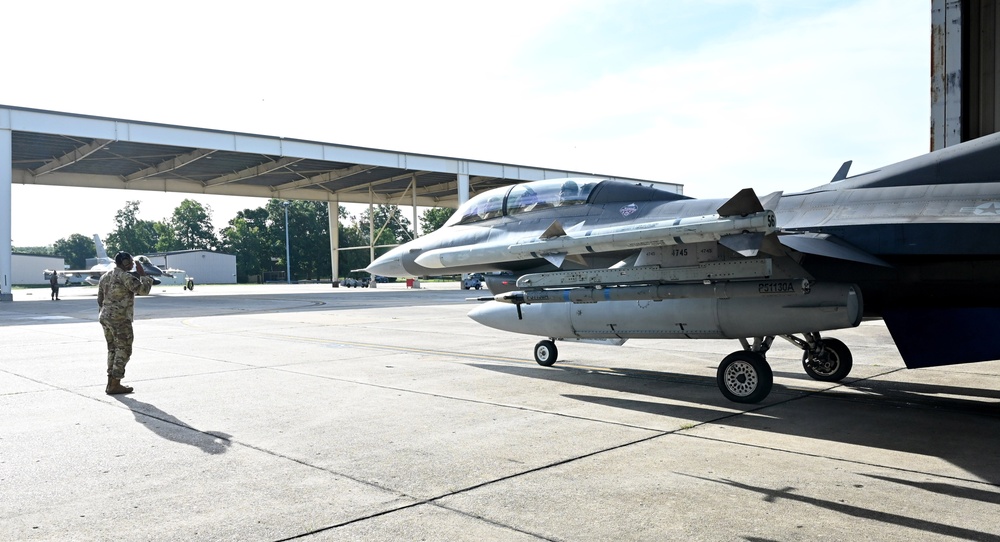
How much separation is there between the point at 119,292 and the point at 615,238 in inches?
248

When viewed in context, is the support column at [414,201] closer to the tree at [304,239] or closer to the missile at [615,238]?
the missile at [615,238]

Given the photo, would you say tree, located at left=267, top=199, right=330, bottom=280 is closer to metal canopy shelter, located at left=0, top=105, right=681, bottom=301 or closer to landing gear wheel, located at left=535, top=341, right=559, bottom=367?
metal canopy shelter, located at left=0, top=105, right=681, bottom=301

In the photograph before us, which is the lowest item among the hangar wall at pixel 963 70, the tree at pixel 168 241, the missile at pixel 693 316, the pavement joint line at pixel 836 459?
the pavement joint line at pixel 836 459

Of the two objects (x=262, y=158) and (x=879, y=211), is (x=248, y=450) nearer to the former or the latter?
(x=879, y=211)

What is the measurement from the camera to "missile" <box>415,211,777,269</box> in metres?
7.02

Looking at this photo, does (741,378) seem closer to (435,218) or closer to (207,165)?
(207,165)

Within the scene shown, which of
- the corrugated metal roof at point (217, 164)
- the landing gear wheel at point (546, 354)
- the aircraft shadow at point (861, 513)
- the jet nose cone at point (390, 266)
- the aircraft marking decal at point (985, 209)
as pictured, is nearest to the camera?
the aircraft shadow at point (861, 513)

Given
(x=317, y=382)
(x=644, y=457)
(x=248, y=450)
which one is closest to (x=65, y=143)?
(x=317, y=382)

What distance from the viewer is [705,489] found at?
468 cm

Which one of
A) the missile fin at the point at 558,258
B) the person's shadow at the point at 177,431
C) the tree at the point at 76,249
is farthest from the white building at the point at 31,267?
the missile fin at the point at 558,258

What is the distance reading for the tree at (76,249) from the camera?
502 feet

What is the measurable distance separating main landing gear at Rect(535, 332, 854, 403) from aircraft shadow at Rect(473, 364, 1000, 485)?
0.18m

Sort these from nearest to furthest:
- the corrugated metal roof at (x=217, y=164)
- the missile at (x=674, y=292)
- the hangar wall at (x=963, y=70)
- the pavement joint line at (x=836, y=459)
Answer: the pavement joint line at (x=836, y=459) → the missile at (x=674, y=292) → the hangar wall at (x=963, y=70) → the corrugated metal roof at (x=217, y=164)

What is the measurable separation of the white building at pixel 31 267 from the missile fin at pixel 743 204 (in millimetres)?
122496
